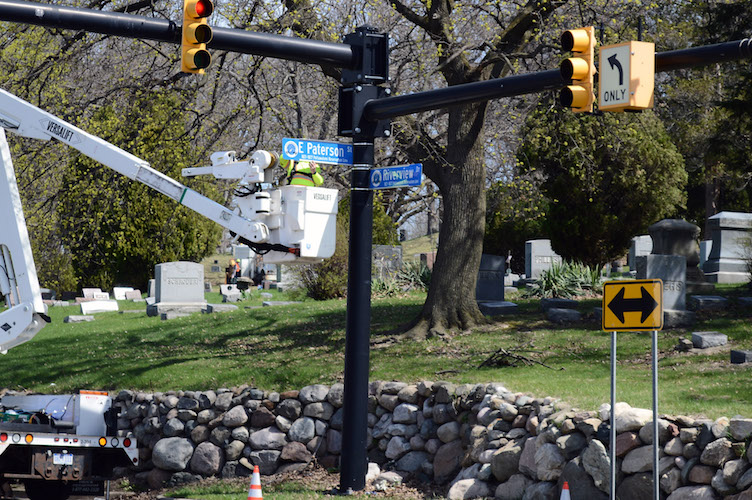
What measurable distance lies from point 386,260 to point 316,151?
19.7 metres

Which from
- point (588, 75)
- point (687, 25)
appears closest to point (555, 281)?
point (588, 75)

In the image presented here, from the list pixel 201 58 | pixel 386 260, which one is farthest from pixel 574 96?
pixel 386 260

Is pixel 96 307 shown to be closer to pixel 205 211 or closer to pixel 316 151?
pixel 205 211

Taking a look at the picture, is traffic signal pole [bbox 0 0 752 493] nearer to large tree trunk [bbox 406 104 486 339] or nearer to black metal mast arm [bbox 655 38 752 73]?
black metal mast arm [bbox 655 38 752 73]

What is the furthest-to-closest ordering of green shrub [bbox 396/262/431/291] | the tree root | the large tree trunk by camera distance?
green shrub [bbox 396/262/431/291]
the large tree trunk
the tree root

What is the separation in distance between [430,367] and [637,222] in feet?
43.4

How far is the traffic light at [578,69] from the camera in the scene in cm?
902

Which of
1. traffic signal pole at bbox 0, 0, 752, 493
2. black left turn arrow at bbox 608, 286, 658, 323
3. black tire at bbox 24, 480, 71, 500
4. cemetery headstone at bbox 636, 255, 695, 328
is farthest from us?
cemetery headstone at bbox 636, 255, 695, 328

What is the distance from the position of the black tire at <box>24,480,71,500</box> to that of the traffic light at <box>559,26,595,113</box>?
24.4 ft

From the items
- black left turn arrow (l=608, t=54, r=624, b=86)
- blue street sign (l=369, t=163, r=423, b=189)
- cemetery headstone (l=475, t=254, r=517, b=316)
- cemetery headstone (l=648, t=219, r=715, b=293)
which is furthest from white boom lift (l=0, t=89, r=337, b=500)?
cemetery headstone (l=648, t=219, r=715, b=293)

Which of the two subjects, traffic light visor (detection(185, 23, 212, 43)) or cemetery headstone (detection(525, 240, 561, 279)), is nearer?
traffic light visor (detection(185, 23, 212, 43))

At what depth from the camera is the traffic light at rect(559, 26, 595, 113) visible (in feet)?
29.6

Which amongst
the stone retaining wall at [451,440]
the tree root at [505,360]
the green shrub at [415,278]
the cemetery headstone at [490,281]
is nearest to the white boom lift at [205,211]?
the stone retaining wall at [451,440]

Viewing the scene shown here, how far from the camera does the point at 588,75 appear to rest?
912cm
